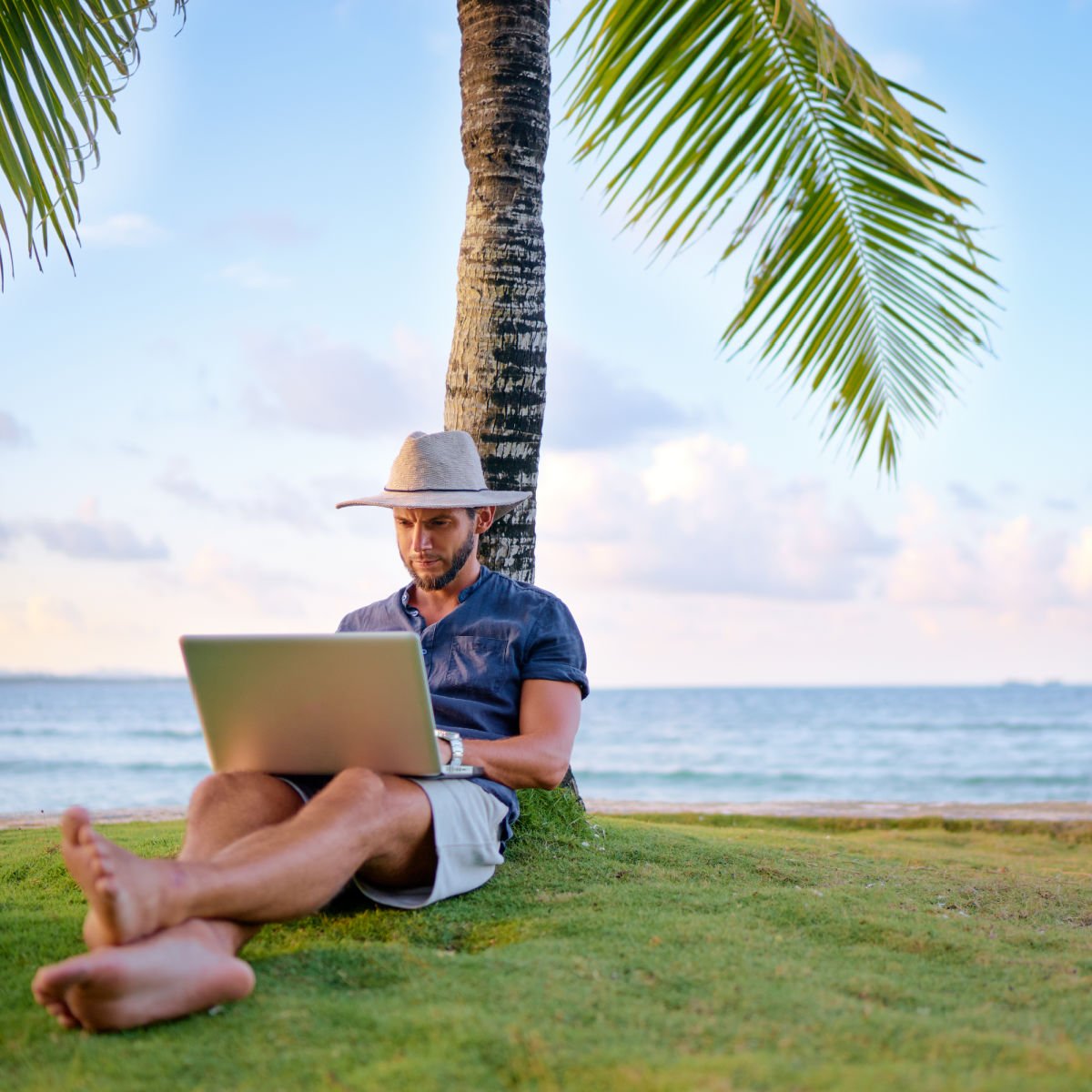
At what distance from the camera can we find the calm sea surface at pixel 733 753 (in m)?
23.1

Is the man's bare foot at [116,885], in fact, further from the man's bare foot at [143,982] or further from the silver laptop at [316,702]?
the silver laptop at [316,702]

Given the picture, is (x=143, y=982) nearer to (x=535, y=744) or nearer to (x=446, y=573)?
(x=535, y=744)

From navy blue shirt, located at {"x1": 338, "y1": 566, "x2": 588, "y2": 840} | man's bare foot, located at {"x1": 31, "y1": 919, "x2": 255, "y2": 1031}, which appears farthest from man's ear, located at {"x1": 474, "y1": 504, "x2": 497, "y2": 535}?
man's bare foot, located at {"x1": 31, "y1": 919, "x2": 255, "y2": 1031}

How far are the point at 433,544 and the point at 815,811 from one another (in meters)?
4.82

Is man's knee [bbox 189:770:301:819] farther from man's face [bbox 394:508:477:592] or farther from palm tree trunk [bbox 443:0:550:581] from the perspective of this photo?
Result: palm tree trunk [bbox 443:0:550:581]

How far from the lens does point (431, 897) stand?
325 cm

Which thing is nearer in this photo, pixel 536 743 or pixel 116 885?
pixel 116 885

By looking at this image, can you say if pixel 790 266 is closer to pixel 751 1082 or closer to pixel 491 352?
pixel 491 352

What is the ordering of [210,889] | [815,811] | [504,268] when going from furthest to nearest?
[815,811] < [504,268] < [210,889]

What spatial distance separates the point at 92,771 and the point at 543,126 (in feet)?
72.7

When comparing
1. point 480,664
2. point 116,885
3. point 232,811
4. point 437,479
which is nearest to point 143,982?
point 116,885

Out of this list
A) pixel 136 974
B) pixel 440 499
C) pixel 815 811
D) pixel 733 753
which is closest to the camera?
pixel 136 974

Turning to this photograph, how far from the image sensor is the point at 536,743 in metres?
3.47

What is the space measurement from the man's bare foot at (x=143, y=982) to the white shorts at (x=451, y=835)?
33.9 inches
